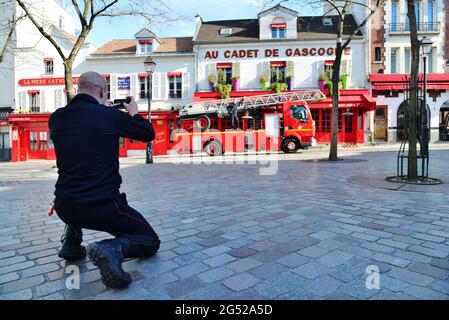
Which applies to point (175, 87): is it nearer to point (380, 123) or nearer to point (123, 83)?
point (123, 83)

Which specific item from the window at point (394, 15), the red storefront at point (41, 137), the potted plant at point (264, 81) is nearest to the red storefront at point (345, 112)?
the potted plant at point (264, 81)

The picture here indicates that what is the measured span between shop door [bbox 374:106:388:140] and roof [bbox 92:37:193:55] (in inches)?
549

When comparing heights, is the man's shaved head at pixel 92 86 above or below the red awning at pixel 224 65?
below

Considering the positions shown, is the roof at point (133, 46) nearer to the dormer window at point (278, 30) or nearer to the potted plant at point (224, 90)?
the potted plant at point (224, 90)

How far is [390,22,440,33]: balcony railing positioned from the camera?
69.2ft

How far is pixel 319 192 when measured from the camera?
5840 millimetres

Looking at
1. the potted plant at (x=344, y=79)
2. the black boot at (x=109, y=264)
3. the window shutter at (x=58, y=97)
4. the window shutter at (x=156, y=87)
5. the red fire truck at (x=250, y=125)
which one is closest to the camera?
the black boot at (x=109, y=264)

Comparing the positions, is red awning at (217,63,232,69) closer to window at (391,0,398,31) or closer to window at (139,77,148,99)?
window at (139,77,148,99)

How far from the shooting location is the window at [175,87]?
870 inches

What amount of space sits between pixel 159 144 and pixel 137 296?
792 inches

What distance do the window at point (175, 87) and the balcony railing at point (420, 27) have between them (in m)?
15.2

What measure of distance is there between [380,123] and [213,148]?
40.7 ft
